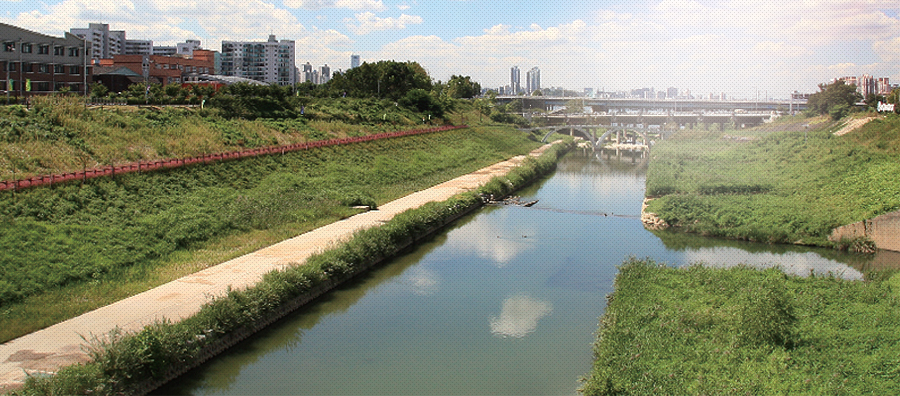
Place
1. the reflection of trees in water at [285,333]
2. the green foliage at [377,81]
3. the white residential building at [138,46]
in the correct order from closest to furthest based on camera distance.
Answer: the reflection of trees in water at [285,333] → the green foliage at [377,81] → the white residential building at [138,46]

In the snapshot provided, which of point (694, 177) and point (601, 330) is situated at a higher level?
point (694, 177)

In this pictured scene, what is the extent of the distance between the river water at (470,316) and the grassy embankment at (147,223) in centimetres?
386

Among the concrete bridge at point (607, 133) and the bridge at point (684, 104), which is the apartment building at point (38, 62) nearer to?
the concrete bridge at point (607, 133)

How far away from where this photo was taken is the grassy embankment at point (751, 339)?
11820mm

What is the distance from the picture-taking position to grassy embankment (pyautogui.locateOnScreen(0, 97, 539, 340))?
1592 centimetres

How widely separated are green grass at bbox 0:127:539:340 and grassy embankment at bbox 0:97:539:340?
0.03 metres

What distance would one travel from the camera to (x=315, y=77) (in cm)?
19638

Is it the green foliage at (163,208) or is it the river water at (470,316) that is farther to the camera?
the green foliage at (163,208)

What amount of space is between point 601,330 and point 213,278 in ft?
32.6

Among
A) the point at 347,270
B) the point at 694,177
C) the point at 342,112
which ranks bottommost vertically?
the point at 347,270

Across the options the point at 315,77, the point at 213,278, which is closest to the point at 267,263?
the point at 213,278

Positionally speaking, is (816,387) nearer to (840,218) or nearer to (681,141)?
(840,218)

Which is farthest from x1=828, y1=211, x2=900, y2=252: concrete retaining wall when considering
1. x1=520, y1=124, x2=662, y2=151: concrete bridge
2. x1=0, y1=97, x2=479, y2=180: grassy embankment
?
x1=520, y1=124, x2=662, y2=151: concrete bridge

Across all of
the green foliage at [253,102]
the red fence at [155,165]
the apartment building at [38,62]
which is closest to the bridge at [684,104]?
the green foliage at [253,102]
